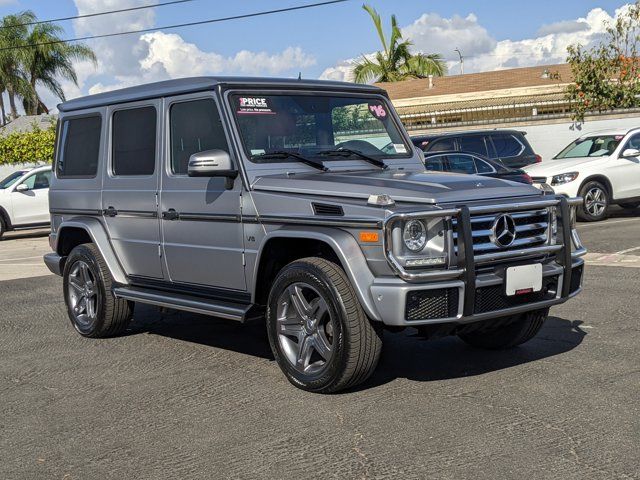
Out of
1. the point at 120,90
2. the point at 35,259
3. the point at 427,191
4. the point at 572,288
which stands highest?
the point at 120,90

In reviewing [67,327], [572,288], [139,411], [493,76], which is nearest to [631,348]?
[572,288]

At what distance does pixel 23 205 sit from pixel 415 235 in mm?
16094

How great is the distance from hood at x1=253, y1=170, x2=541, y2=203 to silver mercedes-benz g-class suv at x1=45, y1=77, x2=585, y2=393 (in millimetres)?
14

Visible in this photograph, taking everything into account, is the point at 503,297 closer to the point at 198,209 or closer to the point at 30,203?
the point at 198,209

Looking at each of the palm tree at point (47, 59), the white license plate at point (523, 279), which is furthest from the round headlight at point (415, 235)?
the palm tree at point (47, 59)

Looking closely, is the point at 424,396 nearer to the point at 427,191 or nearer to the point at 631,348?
the point at 427,191

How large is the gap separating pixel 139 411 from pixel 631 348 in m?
3.45

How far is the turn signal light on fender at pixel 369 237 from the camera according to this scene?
5.32 meters

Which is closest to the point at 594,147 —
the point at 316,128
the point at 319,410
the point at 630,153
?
the point at 630,153

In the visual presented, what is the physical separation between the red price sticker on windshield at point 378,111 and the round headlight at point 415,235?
2.18 m

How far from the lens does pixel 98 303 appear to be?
7.71 m

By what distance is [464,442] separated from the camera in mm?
4727

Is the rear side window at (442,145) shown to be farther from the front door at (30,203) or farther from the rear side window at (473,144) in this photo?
the front door at (30,203)

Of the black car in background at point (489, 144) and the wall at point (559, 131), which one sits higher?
the black car in background at point (489, 144)
